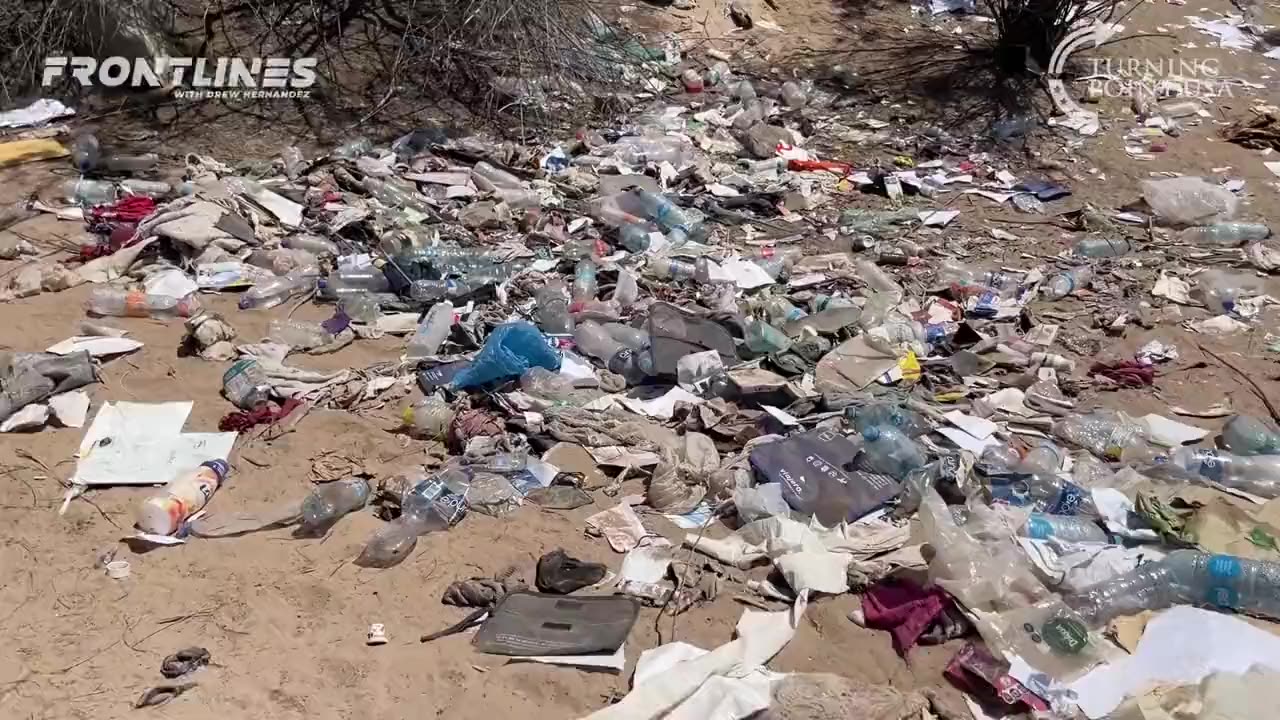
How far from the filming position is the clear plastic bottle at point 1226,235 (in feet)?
16.7

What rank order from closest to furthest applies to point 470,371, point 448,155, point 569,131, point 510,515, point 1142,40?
1. point 510,515
2. point 470,371
3. point 448,155
4. point 569,131
5. point 1142,40

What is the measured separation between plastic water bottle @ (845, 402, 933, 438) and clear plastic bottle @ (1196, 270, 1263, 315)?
1947mm

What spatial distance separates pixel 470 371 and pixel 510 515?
0.76 meters

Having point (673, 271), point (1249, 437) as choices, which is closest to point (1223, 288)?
point (1249, 437)

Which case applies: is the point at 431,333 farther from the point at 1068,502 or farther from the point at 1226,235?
the point at 1226,235

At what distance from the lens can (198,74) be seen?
6066mm

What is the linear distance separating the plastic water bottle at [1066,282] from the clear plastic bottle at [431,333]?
278 centimetres

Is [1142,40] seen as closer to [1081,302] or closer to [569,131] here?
[1081,302]

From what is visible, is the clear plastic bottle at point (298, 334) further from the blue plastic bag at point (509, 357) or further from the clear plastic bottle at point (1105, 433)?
the clear plastic bottle at point (1105, 433)

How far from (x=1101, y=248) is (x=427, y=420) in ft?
11.7


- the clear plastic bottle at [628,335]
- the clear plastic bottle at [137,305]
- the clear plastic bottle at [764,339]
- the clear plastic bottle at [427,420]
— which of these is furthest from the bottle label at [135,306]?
the clear plastic bottle at [764,339]

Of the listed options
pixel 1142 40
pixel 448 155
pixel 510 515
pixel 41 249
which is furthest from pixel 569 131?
pixel 1142 40

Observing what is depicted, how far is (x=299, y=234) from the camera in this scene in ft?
15.6

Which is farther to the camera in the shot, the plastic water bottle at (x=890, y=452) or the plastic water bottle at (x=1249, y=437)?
the plastic water bottle at (x=1249, y=437)
